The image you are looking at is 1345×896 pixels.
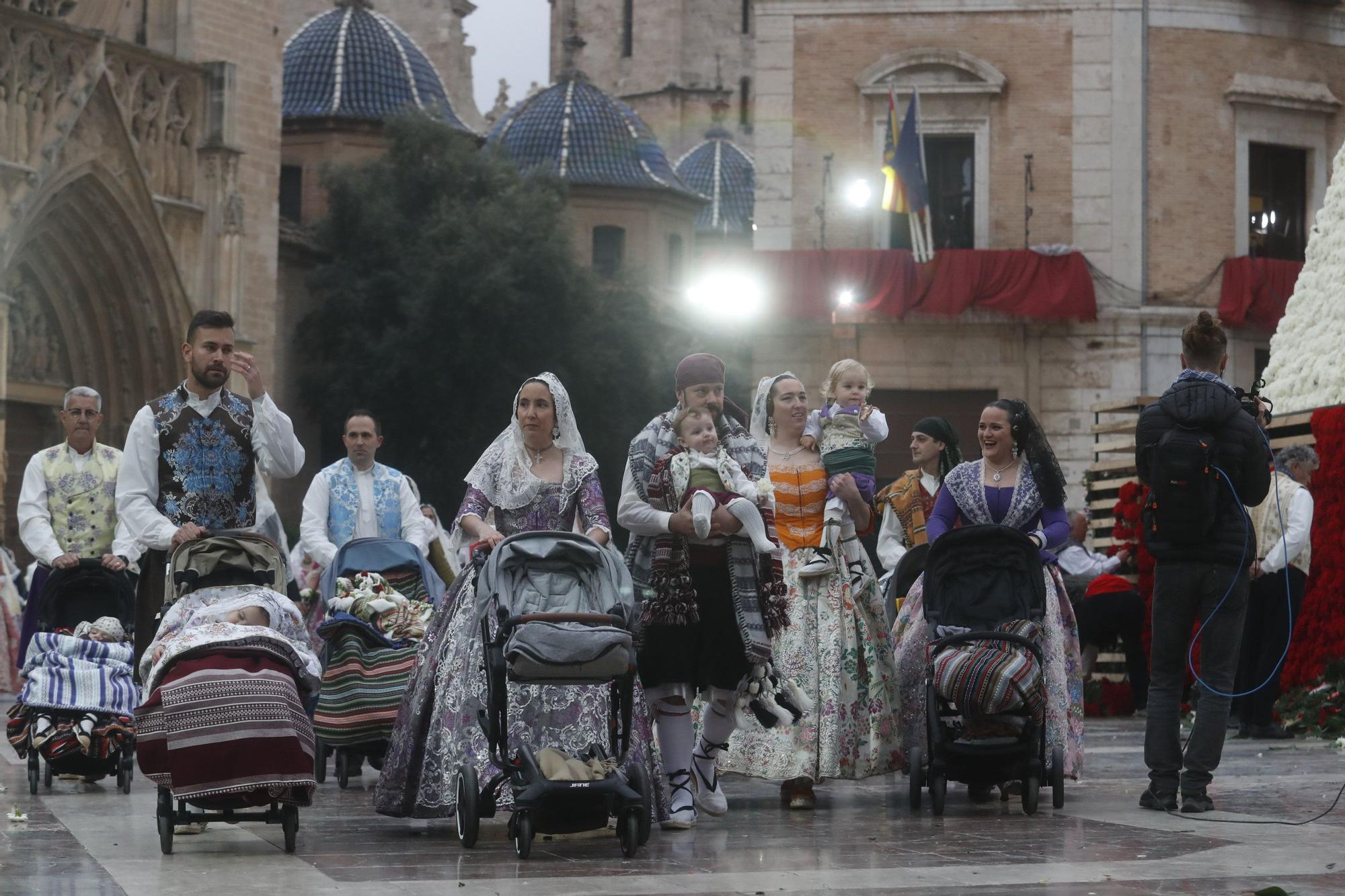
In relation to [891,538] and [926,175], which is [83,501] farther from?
[926,175]

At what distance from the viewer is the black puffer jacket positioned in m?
9.43

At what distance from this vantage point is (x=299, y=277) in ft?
147

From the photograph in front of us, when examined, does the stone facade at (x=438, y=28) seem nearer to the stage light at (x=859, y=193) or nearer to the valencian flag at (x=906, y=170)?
the stage light at (x=859, y=193)

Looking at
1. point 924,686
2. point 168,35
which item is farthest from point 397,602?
point 168,35

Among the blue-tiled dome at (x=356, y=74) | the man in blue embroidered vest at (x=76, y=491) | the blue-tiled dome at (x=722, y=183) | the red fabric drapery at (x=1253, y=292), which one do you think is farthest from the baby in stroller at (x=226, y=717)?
the blue-tiled dome at (x=722, y=183)

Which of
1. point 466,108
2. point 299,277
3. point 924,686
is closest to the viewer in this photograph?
point 924,686

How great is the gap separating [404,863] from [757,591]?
2212 millimetres

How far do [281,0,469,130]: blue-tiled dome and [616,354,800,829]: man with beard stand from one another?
4073 centimetres

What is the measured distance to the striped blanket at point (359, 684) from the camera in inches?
424

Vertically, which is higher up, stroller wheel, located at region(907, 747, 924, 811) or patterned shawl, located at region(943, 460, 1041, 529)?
patterned shawl, located at region(943, 460, 1041, 529)

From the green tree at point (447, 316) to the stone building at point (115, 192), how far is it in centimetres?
918

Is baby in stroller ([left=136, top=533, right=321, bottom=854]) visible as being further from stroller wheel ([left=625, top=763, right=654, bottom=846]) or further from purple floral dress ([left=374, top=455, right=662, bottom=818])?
stroller wheel ([left=625, top=763, right=654, bottom=846])

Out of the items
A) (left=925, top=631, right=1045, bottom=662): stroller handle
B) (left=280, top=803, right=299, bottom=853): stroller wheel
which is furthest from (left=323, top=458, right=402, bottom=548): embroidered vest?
(left=280, top=803, right=299, bottom=853): stroller wheel

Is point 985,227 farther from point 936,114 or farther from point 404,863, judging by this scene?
point 404,863
